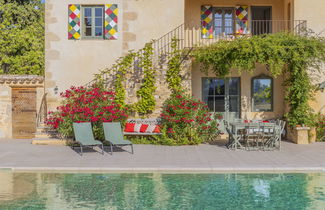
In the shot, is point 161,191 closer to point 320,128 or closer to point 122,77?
point 122,77

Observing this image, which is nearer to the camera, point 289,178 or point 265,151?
point 289,178

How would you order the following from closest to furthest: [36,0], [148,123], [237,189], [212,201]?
[212,201]
[237,189]
[148,123]
[36,0]

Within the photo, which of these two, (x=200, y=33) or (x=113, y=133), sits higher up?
(x=200, y=33)

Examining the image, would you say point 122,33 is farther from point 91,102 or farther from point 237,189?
point 237,189

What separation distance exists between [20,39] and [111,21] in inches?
467

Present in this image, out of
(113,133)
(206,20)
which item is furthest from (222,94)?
(113,133)

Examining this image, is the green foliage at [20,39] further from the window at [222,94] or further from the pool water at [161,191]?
the pool water at [161,191]

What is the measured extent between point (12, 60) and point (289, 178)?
21.4 m

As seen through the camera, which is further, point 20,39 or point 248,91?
point 20,39

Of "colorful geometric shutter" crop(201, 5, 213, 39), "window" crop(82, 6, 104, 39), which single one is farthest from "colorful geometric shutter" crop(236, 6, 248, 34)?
"window" crop(82, 6, 104, 39)

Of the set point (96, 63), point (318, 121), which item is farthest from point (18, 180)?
point (318, 121)

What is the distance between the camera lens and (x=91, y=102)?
1464 cm

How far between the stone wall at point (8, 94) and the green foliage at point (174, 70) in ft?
17.5

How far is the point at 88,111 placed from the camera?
14.0 meters
